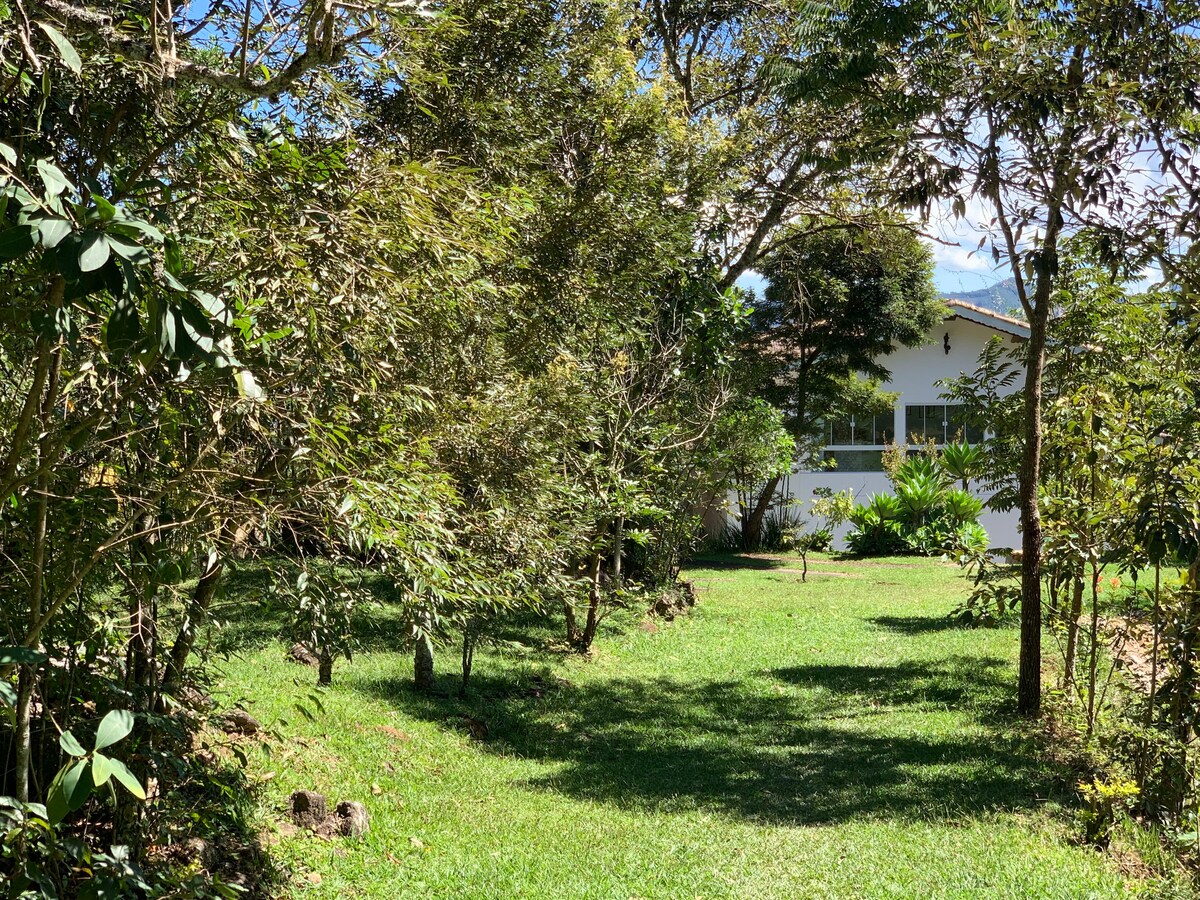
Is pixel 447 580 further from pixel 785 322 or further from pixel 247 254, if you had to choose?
pixel 785 322

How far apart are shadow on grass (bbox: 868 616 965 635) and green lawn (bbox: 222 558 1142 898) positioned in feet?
1.96

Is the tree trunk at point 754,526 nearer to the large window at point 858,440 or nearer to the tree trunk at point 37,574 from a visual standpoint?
the large window at point 858,440

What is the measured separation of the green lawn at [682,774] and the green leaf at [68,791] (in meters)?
3.30

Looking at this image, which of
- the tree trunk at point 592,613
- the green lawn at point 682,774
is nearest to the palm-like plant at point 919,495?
the green lawn at point 682,774

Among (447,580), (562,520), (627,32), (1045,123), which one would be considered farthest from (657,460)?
(447,580)

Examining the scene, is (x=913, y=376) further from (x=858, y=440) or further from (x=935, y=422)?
(x=858, y=440)

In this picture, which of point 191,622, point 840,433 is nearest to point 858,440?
point 840,433

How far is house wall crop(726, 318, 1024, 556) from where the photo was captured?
29.6m

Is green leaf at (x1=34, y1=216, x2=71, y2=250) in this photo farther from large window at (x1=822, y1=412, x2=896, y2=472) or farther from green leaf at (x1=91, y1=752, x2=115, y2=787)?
large window at (x1=822, y1=412, x2=896, y2=472)

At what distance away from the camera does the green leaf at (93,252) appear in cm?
165

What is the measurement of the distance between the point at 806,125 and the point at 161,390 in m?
13.4

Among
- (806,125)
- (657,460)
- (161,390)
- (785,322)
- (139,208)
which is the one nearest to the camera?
(139,208)

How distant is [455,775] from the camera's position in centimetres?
776

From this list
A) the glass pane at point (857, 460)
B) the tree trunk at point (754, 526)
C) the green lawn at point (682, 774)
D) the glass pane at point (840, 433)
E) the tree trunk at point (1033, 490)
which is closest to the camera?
the green lawn at point (682, 774)
